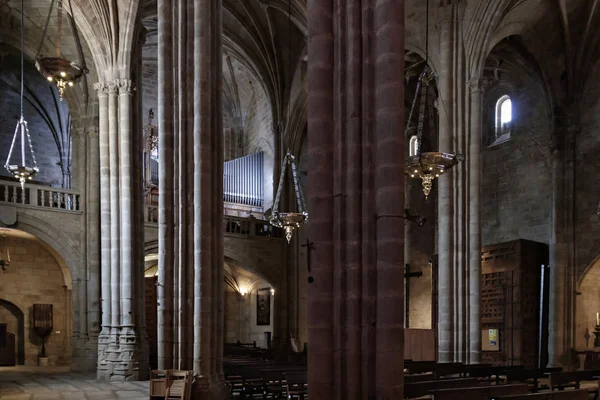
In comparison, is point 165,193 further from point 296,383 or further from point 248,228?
point 248,228

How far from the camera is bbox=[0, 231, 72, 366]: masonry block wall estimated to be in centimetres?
2327

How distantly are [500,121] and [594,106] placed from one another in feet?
14.0

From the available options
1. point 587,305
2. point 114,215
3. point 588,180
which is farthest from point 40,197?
point 587,305

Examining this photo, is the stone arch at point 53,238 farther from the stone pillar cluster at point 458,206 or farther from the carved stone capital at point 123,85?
the stone pillar cluster at point 458,206

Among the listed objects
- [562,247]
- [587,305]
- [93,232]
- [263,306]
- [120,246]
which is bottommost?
[263,306]

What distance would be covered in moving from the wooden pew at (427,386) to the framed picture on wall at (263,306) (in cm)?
1824

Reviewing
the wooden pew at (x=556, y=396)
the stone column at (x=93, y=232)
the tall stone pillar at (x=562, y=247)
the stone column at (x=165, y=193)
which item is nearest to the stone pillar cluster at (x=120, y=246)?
the stone column at (x=93, y=232)

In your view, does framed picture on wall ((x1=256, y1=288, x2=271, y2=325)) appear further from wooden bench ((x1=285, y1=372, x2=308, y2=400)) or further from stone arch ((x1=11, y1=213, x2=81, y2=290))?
wooden bench ((x1=285, y1=372, x2=308, y2=400))

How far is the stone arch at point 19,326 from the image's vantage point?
23.4m

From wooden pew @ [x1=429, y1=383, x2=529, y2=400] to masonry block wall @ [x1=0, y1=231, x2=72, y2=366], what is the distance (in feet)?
63.0

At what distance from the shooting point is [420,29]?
760 inches

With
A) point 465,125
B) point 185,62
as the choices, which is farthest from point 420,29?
point 185,62

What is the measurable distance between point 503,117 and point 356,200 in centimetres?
1991

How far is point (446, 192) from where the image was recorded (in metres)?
16.6
